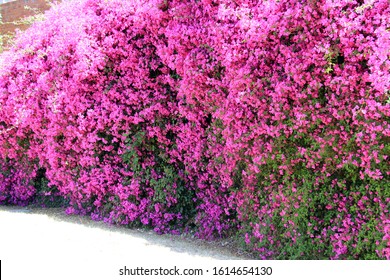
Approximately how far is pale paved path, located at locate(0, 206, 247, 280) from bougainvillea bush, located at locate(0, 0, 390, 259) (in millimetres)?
336

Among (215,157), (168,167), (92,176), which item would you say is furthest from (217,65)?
(92,176)

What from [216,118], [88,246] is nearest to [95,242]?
[88,246]

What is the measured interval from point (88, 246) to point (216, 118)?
1867 millimetres

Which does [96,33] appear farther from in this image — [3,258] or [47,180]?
[3,258]

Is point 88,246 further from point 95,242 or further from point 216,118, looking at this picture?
point 216,118

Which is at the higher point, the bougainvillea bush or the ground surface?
the bougainvillea bush

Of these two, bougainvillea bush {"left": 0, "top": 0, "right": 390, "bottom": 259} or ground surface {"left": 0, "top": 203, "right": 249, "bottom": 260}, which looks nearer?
bougainvillea bush {"left": 0, "top": 0, "right": 390, "bottom": 259}

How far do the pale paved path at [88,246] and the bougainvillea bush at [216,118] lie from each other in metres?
0.34

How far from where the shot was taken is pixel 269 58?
4672 millimetres

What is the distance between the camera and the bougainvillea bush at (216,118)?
4121 mm

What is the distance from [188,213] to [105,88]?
194cm

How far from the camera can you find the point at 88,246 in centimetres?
503

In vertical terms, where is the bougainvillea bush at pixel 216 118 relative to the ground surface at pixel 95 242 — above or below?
above

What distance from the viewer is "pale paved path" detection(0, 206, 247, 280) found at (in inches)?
174
